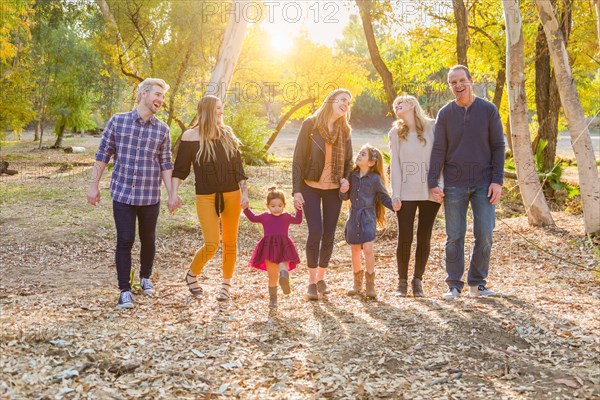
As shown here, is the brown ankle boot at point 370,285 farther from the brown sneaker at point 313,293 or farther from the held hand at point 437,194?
the held hand at point 437,194

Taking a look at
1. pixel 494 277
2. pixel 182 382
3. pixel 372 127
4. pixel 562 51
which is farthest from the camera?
pixel 372 127

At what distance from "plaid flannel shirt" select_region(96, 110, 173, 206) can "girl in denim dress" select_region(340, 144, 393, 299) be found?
177cm

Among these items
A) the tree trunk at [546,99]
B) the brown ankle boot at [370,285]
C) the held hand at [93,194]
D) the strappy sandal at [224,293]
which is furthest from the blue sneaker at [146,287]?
the tree trunk at [546,99]

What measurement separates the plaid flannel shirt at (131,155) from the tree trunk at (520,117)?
17.6ft

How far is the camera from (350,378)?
3807mm

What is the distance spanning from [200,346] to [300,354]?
0.75m

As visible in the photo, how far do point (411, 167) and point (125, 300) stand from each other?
2.84 m

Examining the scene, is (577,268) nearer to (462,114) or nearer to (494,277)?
(494,277)

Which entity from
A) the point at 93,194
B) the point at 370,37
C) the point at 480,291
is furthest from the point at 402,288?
the point at 370,37

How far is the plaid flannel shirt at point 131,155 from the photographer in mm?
5258

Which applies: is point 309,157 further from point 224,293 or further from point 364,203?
point 224,293

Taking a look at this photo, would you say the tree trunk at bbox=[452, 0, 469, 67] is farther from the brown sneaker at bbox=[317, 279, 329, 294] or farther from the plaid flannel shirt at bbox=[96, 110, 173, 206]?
the plaid flannel shirt at bbox=[96, 110, 173, 206]

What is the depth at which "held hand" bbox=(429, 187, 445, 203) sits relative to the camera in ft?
17.1

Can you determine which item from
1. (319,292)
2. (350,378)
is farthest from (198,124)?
(350,378)
